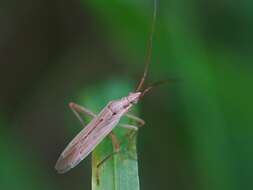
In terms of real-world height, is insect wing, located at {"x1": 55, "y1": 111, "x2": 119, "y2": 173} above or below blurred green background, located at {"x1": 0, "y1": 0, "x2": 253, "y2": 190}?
below

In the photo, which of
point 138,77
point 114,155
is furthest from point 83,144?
point 138,77

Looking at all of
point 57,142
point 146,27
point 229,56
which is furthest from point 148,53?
point 57,142

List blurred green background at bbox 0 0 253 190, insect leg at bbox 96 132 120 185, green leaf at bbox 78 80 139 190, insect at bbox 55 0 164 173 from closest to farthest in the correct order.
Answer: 1. green leaf at bbox 78 80 139 190
2. insect leg at bbox 96 132 120 185
3. insect at bbox 55 0 164 173
4. blurred green background at bbox 0 0 253 190

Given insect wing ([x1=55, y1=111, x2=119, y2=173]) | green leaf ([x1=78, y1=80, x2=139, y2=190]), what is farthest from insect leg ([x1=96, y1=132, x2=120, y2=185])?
insect wing ([x1=55, y1=111, x2=119, y2=173])

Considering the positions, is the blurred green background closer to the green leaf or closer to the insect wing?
the green leaf

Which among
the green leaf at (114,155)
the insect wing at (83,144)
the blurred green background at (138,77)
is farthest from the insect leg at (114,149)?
the blurred green background at (138,77)

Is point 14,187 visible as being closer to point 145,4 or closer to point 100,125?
point 100,125
